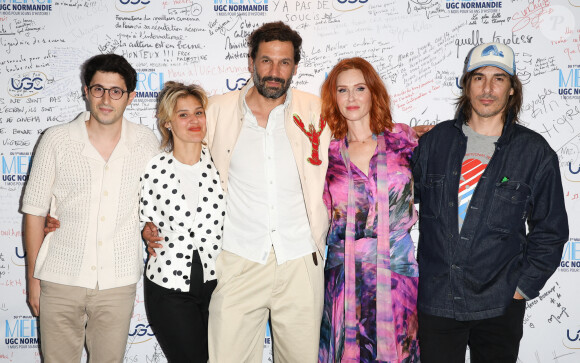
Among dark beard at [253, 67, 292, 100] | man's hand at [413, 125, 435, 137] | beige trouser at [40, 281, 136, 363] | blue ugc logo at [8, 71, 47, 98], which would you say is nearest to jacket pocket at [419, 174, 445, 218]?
man's hand at [413, 125, 435, 137]

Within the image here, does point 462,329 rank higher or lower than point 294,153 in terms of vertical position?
lower

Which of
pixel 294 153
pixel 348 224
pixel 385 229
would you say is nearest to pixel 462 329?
pixel 385 229

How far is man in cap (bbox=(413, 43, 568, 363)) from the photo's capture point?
93.2 inches

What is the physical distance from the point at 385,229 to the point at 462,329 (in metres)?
0.67

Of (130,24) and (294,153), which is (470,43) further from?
(130,24)

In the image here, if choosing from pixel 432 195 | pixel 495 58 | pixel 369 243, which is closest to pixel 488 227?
pixel 432 195

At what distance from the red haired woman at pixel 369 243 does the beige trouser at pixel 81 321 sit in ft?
3.89

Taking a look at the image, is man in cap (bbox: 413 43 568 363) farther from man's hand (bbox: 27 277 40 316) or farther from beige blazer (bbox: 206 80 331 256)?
man's hand (bbox: 27 277 40 316)

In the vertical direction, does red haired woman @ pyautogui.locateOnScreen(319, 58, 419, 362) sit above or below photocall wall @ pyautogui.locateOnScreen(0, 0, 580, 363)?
below

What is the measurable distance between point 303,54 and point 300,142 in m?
0.98

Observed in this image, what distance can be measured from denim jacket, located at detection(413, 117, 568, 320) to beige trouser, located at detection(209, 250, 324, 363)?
70cm

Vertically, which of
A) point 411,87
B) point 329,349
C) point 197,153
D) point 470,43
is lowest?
point 329,349

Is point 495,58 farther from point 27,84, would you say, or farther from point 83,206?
point 27,84

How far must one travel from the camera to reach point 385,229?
251cm
